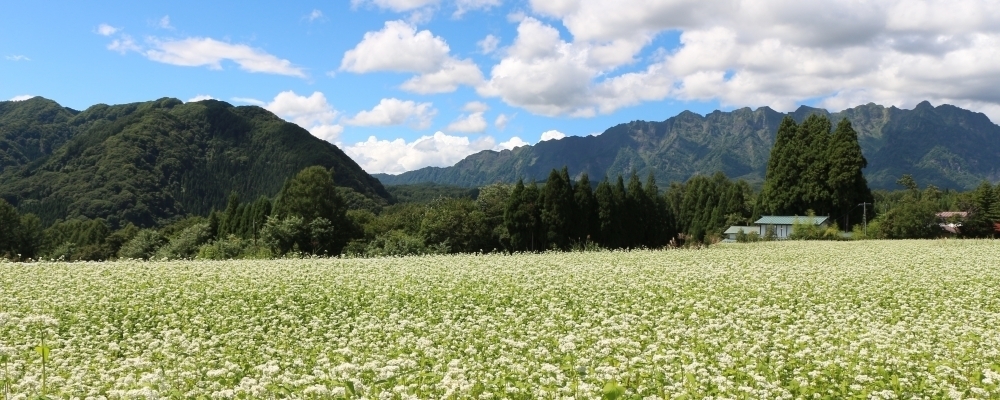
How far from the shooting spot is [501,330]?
11.7 meters

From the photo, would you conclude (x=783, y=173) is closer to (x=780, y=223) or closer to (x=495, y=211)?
(x=780, y=223)

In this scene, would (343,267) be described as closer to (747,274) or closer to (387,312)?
(387,312)

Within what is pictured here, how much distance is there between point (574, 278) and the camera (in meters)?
19.5

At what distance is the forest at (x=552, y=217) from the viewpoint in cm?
5062

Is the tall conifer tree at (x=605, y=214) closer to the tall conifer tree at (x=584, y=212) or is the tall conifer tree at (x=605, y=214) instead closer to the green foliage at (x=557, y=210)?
the tall conifer tree at (x=584, y=212)

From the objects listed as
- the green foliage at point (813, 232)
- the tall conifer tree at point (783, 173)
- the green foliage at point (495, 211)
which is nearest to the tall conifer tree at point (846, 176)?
the tall conifer tree at point (783, 173)

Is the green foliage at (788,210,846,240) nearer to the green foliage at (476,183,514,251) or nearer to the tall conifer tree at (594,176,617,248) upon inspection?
the tall conifer tree at (594,176,617,248)

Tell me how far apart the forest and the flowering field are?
1967 centimetres

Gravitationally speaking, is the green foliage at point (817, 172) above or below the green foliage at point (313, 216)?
above

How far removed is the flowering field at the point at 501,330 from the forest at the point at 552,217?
1967 cm

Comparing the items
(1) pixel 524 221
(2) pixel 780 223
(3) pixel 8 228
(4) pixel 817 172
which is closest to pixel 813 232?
(2) pixel 780 223

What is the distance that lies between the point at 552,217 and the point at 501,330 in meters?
45.4

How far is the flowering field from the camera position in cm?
763

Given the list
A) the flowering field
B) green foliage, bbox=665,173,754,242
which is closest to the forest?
green foliage, bbox=665,173,754,242
